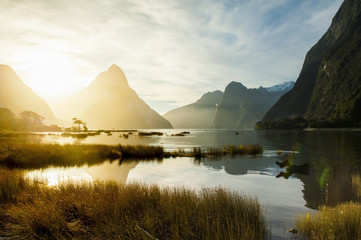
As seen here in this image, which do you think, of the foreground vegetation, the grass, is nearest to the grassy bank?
the foreground vegetation

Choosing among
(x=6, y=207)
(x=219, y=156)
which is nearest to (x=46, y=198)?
(x=6, y=207)

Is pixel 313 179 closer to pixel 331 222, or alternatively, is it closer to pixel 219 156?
pixel 331 222

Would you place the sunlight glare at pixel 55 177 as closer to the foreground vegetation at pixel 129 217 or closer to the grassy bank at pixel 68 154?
the foreground vegetation at pixel 129 217

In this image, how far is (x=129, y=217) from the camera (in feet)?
27.1

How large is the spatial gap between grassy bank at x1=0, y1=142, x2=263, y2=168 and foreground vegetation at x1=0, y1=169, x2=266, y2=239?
18.4m

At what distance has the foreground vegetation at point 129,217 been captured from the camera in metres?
7.27

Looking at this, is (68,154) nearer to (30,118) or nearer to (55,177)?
(55,177)

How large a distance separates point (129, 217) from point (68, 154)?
26.9 m

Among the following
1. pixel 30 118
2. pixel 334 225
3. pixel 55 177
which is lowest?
pixel 55 177

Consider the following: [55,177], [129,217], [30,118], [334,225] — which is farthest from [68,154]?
[30,118]

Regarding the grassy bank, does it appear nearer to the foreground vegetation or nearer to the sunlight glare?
the sunlight glare

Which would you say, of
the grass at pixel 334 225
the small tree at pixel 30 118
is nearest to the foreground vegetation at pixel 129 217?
the grass at pixel 334 225

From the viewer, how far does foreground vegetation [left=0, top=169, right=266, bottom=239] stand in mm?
7266

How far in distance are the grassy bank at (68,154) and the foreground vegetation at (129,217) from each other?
18.4m
